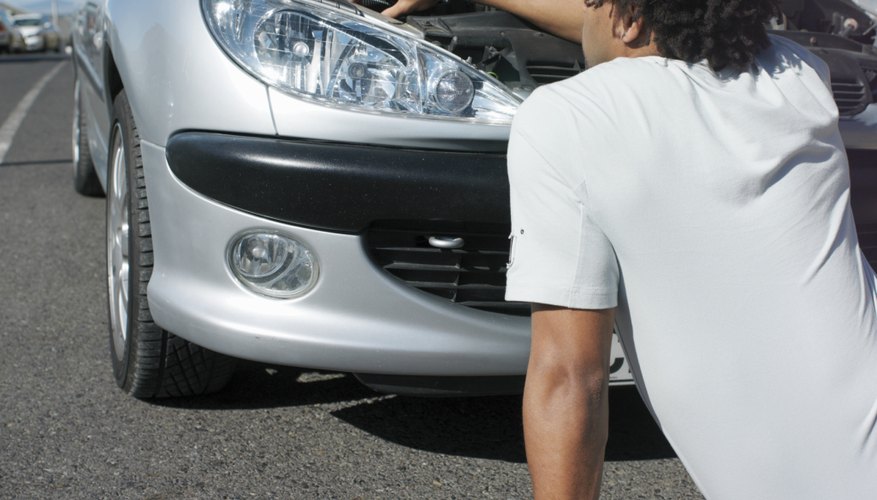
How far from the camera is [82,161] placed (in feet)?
18.6

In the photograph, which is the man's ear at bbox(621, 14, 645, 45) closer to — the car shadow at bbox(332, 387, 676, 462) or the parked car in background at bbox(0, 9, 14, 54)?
the car shadow at bbox(332, 387, 676, 462)

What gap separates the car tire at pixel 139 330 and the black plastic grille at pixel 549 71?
0.95 m

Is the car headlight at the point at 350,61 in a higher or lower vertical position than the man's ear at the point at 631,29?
lower

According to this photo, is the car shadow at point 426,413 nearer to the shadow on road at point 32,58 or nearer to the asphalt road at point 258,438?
the asphalt road at point 258,438

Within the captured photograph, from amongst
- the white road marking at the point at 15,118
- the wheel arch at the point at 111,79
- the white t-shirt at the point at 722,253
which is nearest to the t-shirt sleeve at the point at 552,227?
the white t-shirt at the point at 722,253

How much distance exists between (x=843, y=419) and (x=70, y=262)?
3731 millimetres

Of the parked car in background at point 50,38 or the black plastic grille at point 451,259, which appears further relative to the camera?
the parked car in background at point 50,38

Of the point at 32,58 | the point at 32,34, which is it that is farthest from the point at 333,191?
the point at 32,34

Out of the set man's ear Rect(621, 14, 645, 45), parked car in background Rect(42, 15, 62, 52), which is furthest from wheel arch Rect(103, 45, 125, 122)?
parked car in background Rect(42, 15, 62, 52)

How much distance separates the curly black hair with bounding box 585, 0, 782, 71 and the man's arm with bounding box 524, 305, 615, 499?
0.37 metres

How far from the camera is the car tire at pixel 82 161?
5504 mm

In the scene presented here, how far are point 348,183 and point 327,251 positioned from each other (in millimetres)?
152

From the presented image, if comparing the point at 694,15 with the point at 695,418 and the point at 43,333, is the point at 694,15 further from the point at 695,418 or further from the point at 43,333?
the point at 43,333

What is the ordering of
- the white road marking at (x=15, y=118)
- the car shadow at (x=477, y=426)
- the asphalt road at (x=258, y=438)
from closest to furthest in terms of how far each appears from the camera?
1. the asphalt road at (x=258, y=438)
2. the car shadow at (x=477, y=426)
3. the white road marking at (x=15, y=118)
